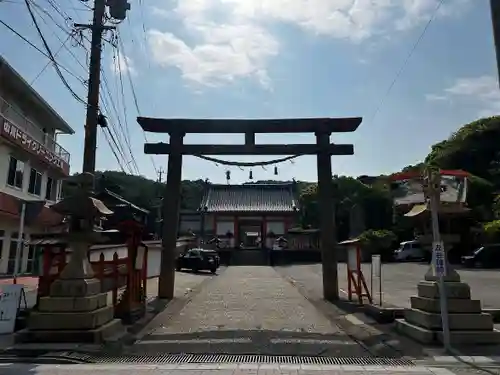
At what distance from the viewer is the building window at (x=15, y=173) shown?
2556cm

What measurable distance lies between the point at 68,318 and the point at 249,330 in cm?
404

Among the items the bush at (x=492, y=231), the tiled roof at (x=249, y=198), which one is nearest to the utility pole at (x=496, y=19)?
the bush at (x=492, y=231)

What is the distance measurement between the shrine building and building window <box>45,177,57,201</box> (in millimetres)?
19171

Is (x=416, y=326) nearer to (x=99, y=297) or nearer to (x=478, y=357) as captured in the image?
(x=478, y=357)

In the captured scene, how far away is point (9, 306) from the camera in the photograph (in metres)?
10.1

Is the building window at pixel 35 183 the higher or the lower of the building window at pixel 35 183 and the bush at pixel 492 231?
the higher

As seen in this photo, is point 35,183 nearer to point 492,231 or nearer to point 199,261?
point 199,261

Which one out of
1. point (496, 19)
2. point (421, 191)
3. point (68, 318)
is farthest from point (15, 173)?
point (496, 19)

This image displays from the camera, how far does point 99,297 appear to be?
978 centimetres

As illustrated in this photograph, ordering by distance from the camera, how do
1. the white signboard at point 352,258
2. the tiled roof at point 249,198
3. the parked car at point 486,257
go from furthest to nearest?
the tiled roof at point 249,198 → the parked car at point 486,257 → the white signboard at point 352,258

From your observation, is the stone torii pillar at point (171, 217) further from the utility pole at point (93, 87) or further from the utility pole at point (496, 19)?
the utility pole at point (496, 19)

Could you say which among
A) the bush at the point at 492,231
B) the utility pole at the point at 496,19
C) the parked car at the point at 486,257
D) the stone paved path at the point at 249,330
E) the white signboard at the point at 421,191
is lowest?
the stone paved path at the point at 249,330

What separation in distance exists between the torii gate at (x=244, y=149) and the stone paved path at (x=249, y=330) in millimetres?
1566

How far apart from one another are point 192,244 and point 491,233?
27249mm
